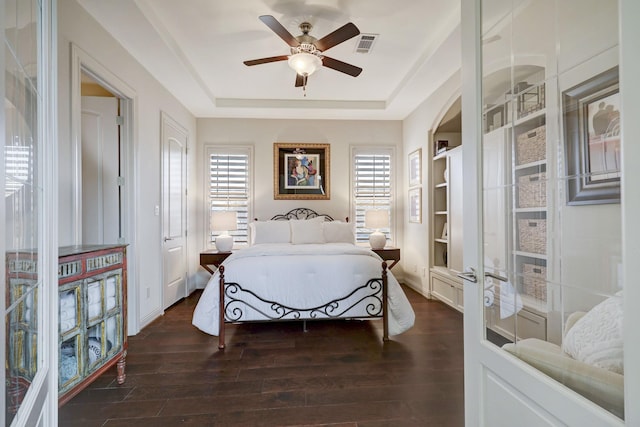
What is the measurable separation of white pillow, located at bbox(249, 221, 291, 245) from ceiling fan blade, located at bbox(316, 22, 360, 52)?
2.51 meters

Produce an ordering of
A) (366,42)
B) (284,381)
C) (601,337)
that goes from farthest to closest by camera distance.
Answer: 1. (366,42)
2. (284,381)
3. (601,337)

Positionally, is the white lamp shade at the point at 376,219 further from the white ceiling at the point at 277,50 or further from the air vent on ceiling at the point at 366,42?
the air vent on ceiling at the point at 366,42

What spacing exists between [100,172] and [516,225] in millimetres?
3465

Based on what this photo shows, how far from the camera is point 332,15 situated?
266 centimetres

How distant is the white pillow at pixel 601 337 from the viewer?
0.77 m

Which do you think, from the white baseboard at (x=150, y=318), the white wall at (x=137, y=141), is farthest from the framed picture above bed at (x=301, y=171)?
the white baseboard at (x=150, y=318)

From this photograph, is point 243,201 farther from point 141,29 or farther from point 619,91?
point 619,91

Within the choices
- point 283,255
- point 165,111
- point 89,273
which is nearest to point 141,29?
point 165,111

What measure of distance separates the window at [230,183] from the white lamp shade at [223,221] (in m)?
0.37

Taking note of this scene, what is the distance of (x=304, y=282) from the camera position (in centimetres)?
289

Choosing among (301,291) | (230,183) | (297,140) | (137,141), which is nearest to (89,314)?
(301,291)

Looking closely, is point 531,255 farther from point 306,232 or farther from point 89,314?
point 306,232

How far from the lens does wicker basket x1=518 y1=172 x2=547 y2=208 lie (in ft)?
3.34

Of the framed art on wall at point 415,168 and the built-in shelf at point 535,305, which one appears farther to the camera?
the framed art on wall at point 415,168
